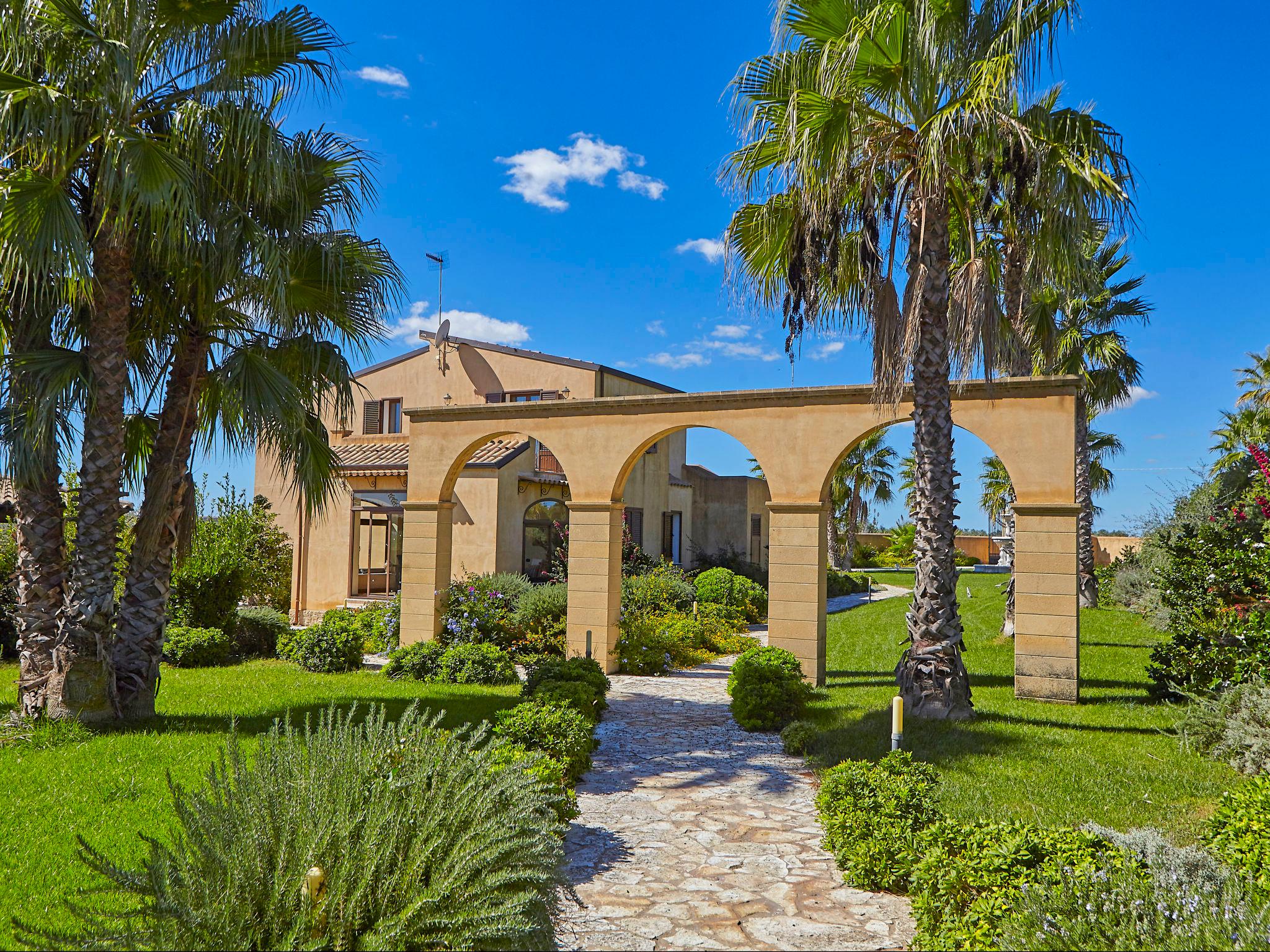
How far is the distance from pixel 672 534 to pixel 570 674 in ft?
→ 55.0

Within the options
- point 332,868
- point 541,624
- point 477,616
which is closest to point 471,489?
point 477,616

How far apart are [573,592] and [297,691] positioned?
4352 millimetres

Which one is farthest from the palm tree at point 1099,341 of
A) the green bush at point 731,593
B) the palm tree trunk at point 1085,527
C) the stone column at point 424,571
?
the stone column at point 424,571

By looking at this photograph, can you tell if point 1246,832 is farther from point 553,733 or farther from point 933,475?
point 933,475

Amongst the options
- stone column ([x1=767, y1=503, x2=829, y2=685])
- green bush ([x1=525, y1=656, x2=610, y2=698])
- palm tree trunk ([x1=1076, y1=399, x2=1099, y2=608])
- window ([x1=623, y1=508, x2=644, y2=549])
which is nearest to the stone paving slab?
green bush ([x1=525, y1=656, x2=610, y2=698])

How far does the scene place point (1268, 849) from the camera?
15.3 feet

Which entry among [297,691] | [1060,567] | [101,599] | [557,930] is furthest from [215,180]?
[1060,567]

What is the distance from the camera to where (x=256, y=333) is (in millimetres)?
9320

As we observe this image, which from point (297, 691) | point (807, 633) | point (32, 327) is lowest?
point (297, 691)

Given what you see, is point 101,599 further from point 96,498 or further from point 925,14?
point 925,14

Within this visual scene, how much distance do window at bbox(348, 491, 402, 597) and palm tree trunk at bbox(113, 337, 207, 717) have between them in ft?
35.9

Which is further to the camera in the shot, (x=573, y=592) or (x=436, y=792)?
(x=573, y=592)

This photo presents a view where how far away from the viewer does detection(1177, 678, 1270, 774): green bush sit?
7.23 m

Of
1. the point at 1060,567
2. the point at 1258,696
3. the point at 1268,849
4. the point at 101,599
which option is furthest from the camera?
the point at 1060,567
